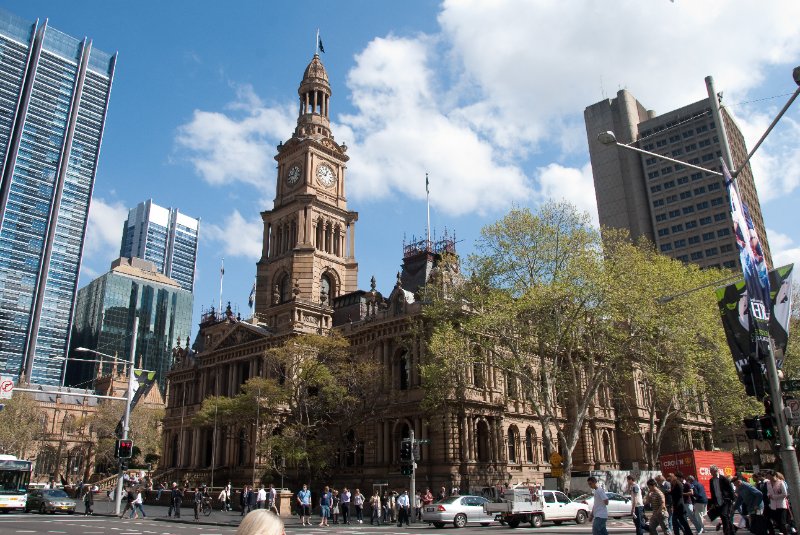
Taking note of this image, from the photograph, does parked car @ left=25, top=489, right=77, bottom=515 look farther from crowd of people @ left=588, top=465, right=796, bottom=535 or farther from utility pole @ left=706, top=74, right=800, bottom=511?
utility pole @ left=706, top=74, right=800, bottom=511

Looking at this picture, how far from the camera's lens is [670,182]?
11450cm

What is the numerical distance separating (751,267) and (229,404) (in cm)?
3986

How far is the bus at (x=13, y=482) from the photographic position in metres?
37.3

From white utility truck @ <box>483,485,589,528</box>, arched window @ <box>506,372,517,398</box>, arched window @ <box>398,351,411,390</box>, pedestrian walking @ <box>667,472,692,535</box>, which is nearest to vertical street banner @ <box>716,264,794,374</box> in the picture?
pedestrian walking @ <box>667,472,692,535</box>

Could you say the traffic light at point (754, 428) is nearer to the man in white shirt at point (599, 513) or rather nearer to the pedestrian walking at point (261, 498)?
the man in white shirt at point (599, 513)

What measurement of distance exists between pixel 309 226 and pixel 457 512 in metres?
40.8

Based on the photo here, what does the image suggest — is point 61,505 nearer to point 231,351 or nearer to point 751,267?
point 231,351

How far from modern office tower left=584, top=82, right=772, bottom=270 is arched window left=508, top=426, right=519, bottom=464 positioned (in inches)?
2646

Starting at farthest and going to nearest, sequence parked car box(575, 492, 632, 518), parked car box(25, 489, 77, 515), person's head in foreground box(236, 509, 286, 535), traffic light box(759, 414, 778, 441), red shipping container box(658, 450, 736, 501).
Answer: parked car box(25, 489, 77, 515) < red shipping container box(658, 450, 736, 501) < parked car box(575, 492, 632, 518) < traffic light box(759, 414, 778, 441) < person's head in foreground box(236, 509, 286, 535)

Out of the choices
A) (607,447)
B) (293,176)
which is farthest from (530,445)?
(293,176)

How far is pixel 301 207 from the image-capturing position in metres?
66.5

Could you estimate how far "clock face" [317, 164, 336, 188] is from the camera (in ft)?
230

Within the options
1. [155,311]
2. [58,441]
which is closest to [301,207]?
[58,441]

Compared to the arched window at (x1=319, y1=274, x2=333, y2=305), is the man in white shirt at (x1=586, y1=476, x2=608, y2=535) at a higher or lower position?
lower
